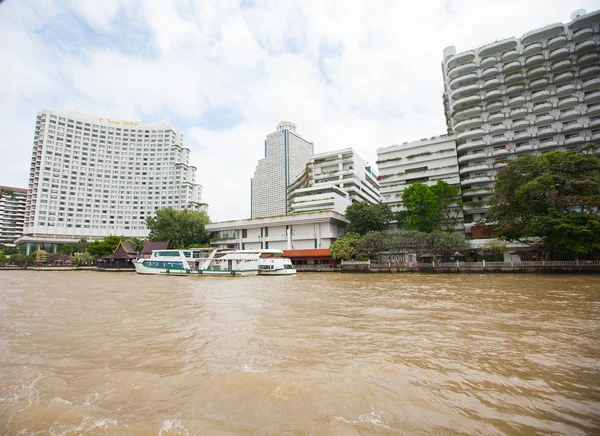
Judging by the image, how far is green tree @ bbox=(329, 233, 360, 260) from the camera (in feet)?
114

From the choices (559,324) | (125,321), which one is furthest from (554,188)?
(125,321)

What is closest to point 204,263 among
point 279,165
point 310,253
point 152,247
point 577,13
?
point 310,253

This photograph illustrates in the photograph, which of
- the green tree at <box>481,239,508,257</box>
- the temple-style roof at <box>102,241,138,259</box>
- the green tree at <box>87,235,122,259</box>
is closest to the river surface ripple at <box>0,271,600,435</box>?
the green tree at <box>481,239,508,257</box>

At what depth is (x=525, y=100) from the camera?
43188 millimetres

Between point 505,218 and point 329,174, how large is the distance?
31569 millimetres

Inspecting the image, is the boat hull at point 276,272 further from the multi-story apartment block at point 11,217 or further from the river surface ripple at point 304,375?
the multi-story apartment block at point 11,217

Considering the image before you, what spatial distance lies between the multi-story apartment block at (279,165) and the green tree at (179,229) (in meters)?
60.2

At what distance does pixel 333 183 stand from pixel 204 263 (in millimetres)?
27592

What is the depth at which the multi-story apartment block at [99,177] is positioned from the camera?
80.9 meters

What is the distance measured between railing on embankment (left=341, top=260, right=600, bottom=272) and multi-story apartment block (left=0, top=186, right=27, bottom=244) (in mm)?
110871

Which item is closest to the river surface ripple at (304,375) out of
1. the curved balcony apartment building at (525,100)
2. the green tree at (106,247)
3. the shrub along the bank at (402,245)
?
the shrub along the bank at (402,245)

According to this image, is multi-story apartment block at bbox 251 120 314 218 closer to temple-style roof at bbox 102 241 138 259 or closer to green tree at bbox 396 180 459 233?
temple-style roof at bbox 102 241 138 259

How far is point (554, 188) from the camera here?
24.6 meters

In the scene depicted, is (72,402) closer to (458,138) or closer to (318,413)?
(318,413)
